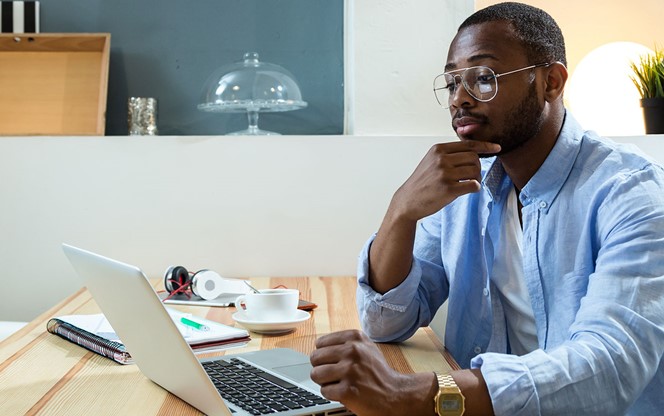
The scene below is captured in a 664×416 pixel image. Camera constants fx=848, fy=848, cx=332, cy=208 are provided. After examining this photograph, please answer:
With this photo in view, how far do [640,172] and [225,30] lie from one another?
1837 mm

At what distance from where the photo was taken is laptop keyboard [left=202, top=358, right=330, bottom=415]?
0.94 metres

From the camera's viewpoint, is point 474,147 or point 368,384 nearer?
point 368,384

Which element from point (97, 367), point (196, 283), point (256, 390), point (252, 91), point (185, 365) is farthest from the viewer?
point (252, 91)

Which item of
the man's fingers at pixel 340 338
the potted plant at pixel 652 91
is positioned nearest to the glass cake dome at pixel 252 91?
the potted plant at pixel 652 91

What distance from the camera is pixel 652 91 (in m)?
2.41

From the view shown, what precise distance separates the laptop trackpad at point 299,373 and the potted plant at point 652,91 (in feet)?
5.36

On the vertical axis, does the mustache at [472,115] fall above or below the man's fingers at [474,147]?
above

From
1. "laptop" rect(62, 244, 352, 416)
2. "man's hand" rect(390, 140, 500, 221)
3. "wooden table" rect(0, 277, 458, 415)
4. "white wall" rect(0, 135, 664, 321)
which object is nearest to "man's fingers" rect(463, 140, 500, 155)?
"man's hand" rect(390, 140, 500, 221)

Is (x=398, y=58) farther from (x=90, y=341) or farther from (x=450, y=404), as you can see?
(x=450, y=404)

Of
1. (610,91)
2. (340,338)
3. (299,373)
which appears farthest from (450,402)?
(610,91)

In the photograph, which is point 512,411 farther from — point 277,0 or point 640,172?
point 277,0

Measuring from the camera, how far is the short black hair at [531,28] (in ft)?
4.43

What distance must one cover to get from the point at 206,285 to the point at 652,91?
1422 millimetres

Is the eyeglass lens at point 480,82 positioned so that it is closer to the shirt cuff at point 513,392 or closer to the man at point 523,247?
the man at point 523,247
